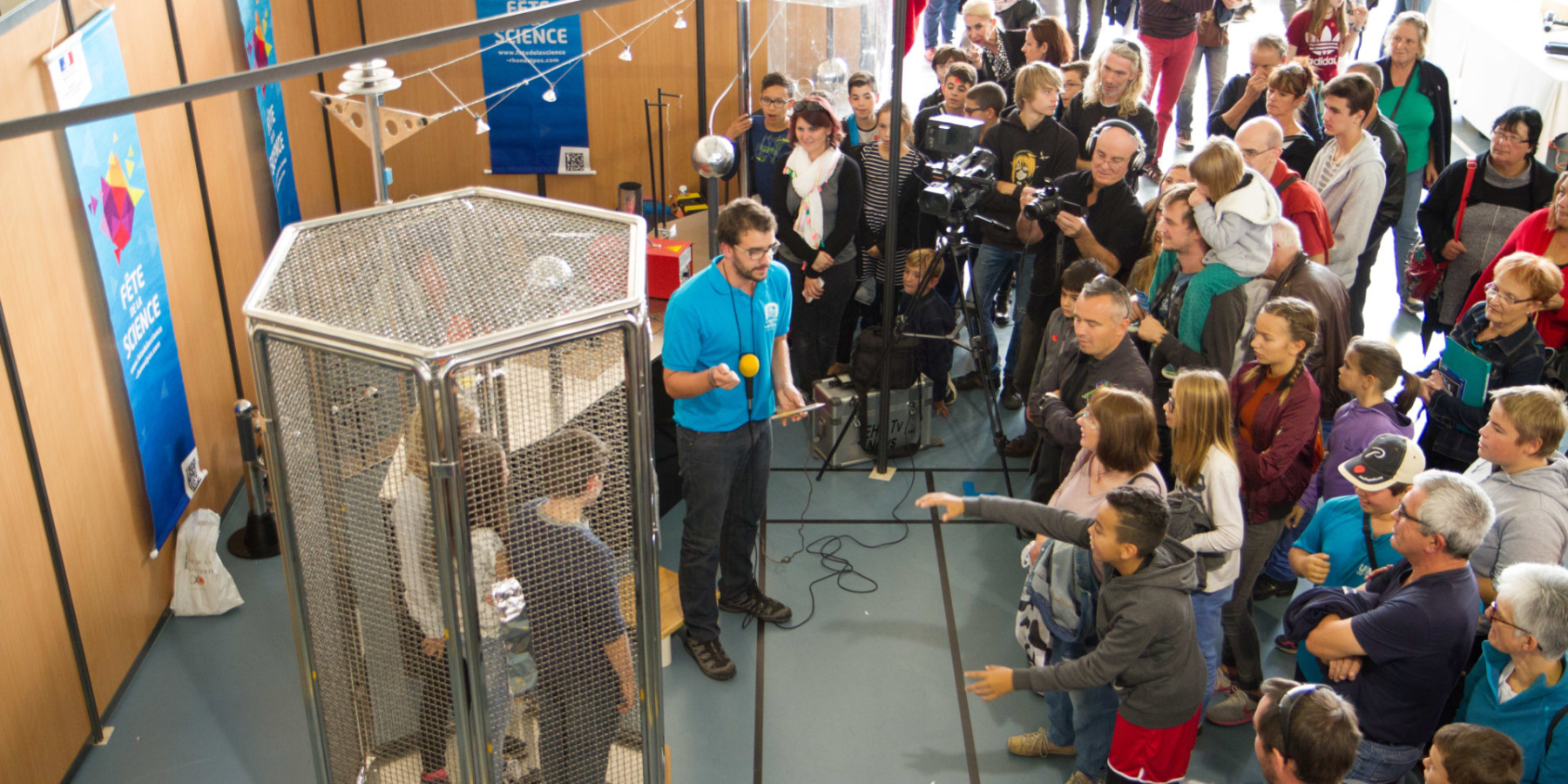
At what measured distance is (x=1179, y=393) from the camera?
133 inches

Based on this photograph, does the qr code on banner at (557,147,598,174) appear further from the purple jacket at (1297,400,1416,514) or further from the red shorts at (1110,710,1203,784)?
the red shorts at (1110,710,1203,784)

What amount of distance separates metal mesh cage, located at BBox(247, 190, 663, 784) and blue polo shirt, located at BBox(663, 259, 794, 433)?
3.97ft

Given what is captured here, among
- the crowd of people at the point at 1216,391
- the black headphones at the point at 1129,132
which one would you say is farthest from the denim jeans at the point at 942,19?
the black headphones at the point at 1129,132

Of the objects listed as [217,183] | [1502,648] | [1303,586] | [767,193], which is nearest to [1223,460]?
[1502,648]

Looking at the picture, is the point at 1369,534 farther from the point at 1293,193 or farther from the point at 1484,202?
the point at 1484,202

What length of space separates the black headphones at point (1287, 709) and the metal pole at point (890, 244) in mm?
2775

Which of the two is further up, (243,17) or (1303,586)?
(243,17)

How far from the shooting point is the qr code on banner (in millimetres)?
7047

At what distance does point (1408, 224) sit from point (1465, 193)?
1080 millimetres

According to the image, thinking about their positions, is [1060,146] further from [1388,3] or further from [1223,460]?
[1388,3]

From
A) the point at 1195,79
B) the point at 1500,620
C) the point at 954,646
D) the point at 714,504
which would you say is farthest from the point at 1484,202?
the point at 714,504

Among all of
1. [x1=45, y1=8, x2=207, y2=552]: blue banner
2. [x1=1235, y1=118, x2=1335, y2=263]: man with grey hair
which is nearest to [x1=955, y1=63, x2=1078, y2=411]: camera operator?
[x1=1235, y1=118, x2=1335, y2=263]: man with grey hair

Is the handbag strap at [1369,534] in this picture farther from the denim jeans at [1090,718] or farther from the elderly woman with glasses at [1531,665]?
the denim jeans at [1090,718]

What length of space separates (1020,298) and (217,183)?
12.7 ft
